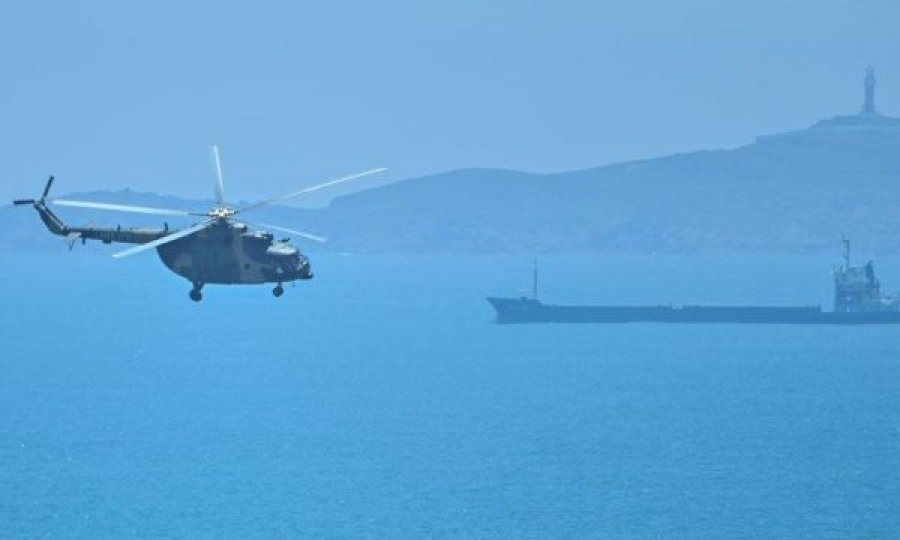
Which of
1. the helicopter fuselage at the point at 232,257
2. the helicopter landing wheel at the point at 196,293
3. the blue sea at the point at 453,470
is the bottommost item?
the blue sea at the point at 453,470

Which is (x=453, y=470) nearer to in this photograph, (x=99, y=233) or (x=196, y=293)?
(x=99, y=233)

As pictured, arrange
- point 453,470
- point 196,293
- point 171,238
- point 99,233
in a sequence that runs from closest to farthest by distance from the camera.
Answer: point 196,293, point 171,238, point 99,233, point 453,470

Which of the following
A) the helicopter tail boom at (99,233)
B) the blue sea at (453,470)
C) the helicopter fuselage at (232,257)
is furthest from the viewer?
the blue sea at (453,470)

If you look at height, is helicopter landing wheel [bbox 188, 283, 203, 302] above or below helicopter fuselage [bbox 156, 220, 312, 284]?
below

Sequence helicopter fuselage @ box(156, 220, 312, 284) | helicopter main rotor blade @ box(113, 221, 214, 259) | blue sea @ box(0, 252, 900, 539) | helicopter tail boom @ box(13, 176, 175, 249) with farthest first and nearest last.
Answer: blue sea @ box(0, 252, 900, 539) < helicopter tail boom @ box(13, 176, 175, 249) < helicopter fuselage @ box(156, 220, 312, 284) < helicopter main rotor blade @ box(113, 221, 214, 259)

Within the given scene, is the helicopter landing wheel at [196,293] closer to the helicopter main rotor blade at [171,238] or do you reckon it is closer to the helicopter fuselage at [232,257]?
the helicopter fuselage at [232,257]

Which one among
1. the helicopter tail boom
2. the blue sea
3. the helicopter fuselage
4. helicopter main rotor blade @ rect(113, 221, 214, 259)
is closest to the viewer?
helicopter main rotor blade @ rect(113, 221, 214, 259)

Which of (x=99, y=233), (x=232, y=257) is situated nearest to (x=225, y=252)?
(x=232, y=257)

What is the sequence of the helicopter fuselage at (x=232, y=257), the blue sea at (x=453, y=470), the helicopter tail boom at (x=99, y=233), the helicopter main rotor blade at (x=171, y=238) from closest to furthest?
the helicopter main rotor blade at (x=171, y=238) → the helicopter fuselage at (x=232, y=257) → the helicopter tail boom at (x=99, y=233) → the blue sea at (x=453, y=470)

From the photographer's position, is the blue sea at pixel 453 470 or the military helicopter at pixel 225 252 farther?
the blue sea at pixel 453 470

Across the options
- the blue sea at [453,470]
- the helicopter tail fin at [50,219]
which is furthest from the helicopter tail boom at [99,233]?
the blue sea at [453,470]

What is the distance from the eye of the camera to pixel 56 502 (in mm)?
141125

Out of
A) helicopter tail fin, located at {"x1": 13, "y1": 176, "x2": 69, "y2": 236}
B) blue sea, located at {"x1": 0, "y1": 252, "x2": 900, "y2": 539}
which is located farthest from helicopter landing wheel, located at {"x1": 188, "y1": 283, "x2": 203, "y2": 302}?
blue sea, located at {"x1": 0, "y1": 252, "x2": 900, "y2": 539}

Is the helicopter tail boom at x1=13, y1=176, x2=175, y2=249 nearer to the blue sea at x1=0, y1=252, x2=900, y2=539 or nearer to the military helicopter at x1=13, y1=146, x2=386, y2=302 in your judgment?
the military helicopter at x1=13, y1=146, x2=386, y2=302
